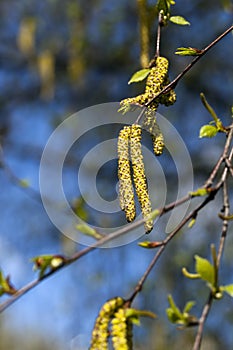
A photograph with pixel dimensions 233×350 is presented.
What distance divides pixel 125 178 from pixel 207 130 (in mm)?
151

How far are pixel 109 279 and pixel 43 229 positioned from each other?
2.86 feet

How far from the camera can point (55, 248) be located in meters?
4.85

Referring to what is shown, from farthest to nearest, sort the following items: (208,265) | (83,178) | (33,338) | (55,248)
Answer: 1. (33,338)
2. (55,248)
3. (83,178)
4. (208,265)

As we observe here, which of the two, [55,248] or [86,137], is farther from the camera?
[55,248]

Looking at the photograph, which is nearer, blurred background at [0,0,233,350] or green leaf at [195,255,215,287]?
green leaf at [195,255,215,287]

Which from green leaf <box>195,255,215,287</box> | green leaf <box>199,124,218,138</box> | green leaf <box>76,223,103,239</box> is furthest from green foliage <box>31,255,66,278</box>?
green leaf <box>199,124,218,138</box>

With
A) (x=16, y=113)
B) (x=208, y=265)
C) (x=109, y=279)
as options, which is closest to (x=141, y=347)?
(x=109, y=279)

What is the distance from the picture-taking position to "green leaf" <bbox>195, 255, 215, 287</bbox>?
0.69 meters

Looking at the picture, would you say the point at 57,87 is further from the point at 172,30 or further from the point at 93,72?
the point at 172,30

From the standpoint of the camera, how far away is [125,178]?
795 mm

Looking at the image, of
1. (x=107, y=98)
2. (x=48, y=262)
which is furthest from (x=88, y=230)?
(x=107, y=98)

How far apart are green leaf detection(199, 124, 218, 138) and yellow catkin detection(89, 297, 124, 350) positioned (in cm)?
26

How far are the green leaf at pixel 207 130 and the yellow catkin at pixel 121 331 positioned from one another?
0.90 ft

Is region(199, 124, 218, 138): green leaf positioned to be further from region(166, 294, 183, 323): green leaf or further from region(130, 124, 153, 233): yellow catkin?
region(166, 294, 183, 323): green leaf
